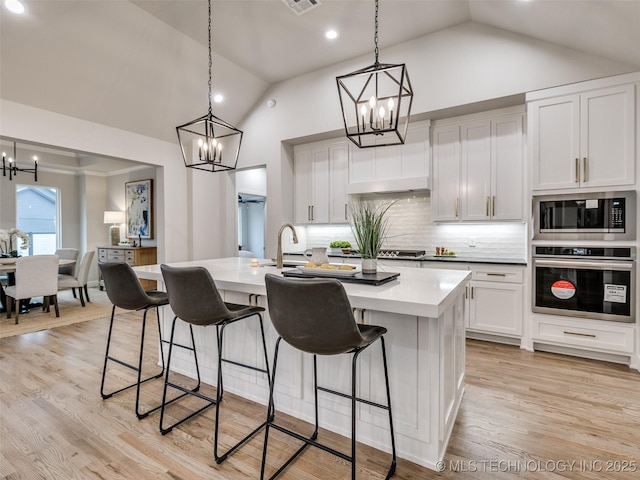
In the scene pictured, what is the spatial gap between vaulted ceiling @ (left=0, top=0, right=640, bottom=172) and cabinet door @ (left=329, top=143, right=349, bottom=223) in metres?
1.18

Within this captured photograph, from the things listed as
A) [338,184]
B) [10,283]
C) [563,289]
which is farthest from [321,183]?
[10,283]

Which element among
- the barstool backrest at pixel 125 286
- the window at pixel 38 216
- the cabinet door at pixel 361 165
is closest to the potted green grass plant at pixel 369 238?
the barstool backrest at pixel 125 286

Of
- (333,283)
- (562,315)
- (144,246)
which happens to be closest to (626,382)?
(562,315)

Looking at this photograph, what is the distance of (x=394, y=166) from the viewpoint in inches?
175

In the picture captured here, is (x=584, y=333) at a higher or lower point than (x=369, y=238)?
lower

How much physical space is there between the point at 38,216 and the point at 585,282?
9637 mm

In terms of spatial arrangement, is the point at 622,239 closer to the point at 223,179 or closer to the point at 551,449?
the point at 551,449

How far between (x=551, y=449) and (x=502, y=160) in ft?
9.51

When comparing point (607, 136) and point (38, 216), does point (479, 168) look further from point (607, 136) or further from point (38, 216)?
point (38, 216)

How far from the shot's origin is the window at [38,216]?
7148mm

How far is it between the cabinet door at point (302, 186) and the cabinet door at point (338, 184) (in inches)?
14.9

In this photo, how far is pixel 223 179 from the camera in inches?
232

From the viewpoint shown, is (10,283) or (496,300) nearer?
(496,300)

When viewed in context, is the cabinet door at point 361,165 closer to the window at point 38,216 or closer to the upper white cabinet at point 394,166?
the upper white cabinet at point 394,166
